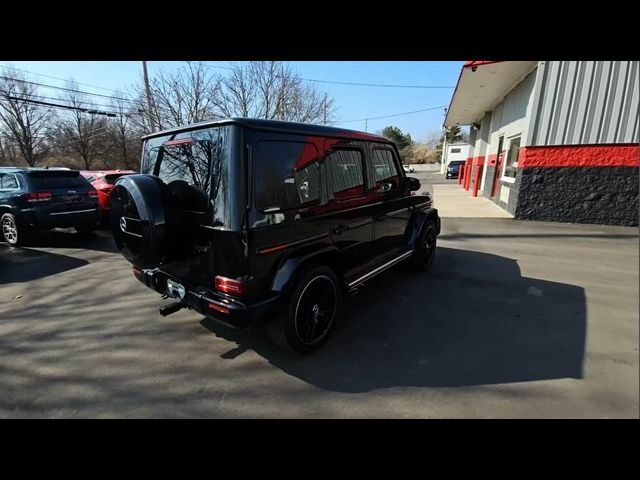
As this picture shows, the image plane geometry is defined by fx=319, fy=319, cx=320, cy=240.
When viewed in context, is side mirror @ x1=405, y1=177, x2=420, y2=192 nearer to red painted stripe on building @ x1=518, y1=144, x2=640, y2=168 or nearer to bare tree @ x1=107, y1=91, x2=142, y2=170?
red painted stripe on building @ x1=518, y1=144, x2=640, y2=168

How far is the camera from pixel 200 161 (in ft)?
8.55

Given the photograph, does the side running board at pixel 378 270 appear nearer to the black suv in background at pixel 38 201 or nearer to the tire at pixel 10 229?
the black suv in background at pixel 38 201

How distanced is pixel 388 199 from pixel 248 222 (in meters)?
2.35

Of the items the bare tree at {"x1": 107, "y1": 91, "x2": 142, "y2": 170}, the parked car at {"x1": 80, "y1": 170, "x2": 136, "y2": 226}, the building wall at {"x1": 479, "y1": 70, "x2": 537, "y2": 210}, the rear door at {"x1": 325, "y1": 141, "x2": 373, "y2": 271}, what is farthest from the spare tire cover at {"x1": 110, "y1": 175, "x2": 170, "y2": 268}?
the bare tree at {"x1": 107, "y1": 91, "x2": 142, "y2": 170}

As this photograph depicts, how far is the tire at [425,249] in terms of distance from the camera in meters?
4.81

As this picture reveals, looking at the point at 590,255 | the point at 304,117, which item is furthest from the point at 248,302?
the point at 304,117

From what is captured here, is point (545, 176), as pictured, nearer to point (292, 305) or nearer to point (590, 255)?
point (590, 255)

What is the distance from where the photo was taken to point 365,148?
3752 millimetres

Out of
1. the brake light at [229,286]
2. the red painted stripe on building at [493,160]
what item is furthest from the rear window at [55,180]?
the red painted stripe on building at [493,160]

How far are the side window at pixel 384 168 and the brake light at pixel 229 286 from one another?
2219mm

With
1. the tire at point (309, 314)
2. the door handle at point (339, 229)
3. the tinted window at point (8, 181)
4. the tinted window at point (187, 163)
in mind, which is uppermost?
the tinted window at point (187, 163)

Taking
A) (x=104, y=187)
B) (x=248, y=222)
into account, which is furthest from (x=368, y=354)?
(x=104, y=187)

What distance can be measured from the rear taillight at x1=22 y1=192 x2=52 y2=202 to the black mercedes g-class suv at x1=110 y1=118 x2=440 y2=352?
16.7ft

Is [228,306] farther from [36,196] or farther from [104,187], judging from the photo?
[104,187]
